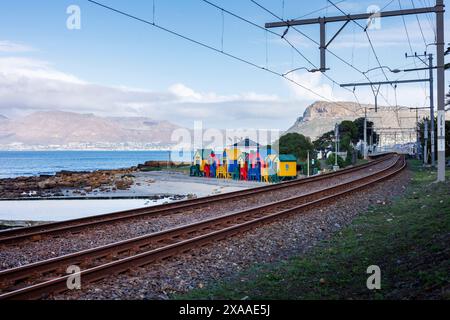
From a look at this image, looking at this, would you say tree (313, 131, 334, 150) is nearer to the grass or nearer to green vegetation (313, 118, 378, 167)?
green vegetation (313, 118, 378, 167)

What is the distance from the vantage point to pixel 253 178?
110ft

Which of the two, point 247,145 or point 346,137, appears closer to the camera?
point 247,145

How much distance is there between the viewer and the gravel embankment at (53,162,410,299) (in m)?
7.76

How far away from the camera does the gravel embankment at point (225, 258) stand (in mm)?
7762

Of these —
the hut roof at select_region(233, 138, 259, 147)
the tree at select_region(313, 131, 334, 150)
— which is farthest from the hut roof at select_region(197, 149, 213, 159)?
the tree at select_region(313, 131, 334, 150)

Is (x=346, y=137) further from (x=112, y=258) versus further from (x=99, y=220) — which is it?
(x=112, y=258)

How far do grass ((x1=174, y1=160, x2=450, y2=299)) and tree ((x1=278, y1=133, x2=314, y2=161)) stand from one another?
38.9 metres

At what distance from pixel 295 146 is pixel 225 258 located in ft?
141

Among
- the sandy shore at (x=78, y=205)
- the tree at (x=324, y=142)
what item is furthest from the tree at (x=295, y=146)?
the sandy shore at (x=78, y=205)

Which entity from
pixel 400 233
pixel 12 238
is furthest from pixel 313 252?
pixel 12 238

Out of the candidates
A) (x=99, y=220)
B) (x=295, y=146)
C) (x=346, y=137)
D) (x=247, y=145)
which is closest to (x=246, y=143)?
(x=247, y=145)

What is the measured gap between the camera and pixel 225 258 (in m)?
10.0

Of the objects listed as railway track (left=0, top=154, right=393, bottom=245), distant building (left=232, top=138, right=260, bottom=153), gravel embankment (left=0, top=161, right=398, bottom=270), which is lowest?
gravel embankment (left=0, top=161, right=398, bottom=270)
